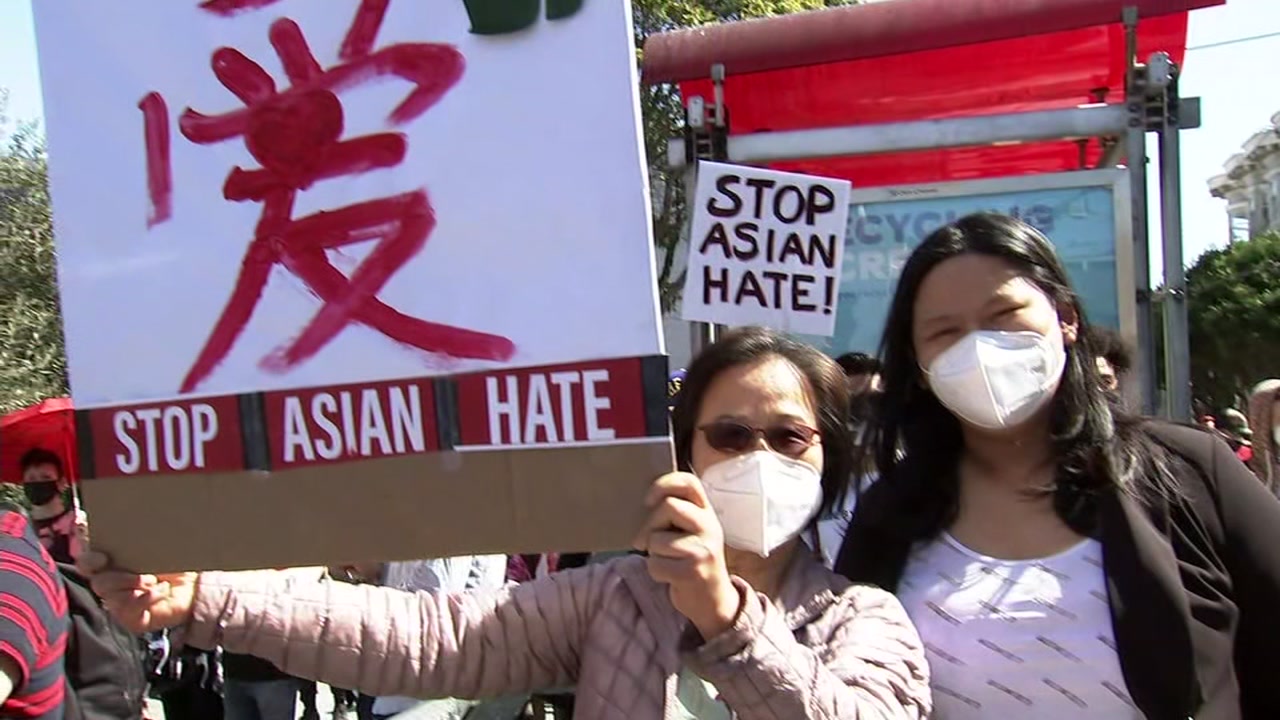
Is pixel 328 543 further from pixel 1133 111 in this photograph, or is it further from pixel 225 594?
pixel 1133 111

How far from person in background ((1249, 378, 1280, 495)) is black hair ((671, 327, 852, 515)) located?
3.13 m

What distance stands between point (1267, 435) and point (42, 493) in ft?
15.4

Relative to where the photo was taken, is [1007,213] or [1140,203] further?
[1140,203]

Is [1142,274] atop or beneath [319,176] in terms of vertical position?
beneath

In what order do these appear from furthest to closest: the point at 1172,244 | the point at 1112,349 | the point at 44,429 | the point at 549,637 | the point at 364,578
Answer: the point at 364,578 < the point at 1172,244 < the point at 44,429 < the point at 1112,349 < the point at 549,637

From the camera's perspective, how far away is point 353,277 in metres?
1.56

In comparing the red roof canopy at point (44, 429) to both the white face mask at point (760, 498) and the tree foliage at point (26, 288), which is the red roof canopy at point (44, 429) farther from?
the tree foliage at point (26, 288)

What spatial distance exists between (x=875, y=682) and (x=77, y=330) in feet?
3.79

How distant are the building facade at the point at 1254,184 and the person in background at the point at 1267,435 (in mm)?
50785

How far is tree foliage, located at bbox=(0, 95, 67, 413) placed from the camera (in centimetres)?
1085

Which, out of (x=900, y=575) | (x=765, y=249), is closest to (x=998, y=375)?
(x=900, y=575)

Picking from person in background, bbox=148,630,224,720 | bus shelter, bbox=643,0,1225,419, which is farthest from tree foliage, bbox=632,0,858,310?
bus shelter, bbox=643,0,1225,419

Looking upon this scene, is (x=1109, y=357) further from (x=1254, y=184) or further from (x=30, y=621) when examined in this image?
(x=1254, y=184)

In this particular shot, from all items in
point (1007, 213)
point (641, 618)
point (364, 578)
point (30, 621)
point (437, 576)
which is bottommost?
point (364, 578)
